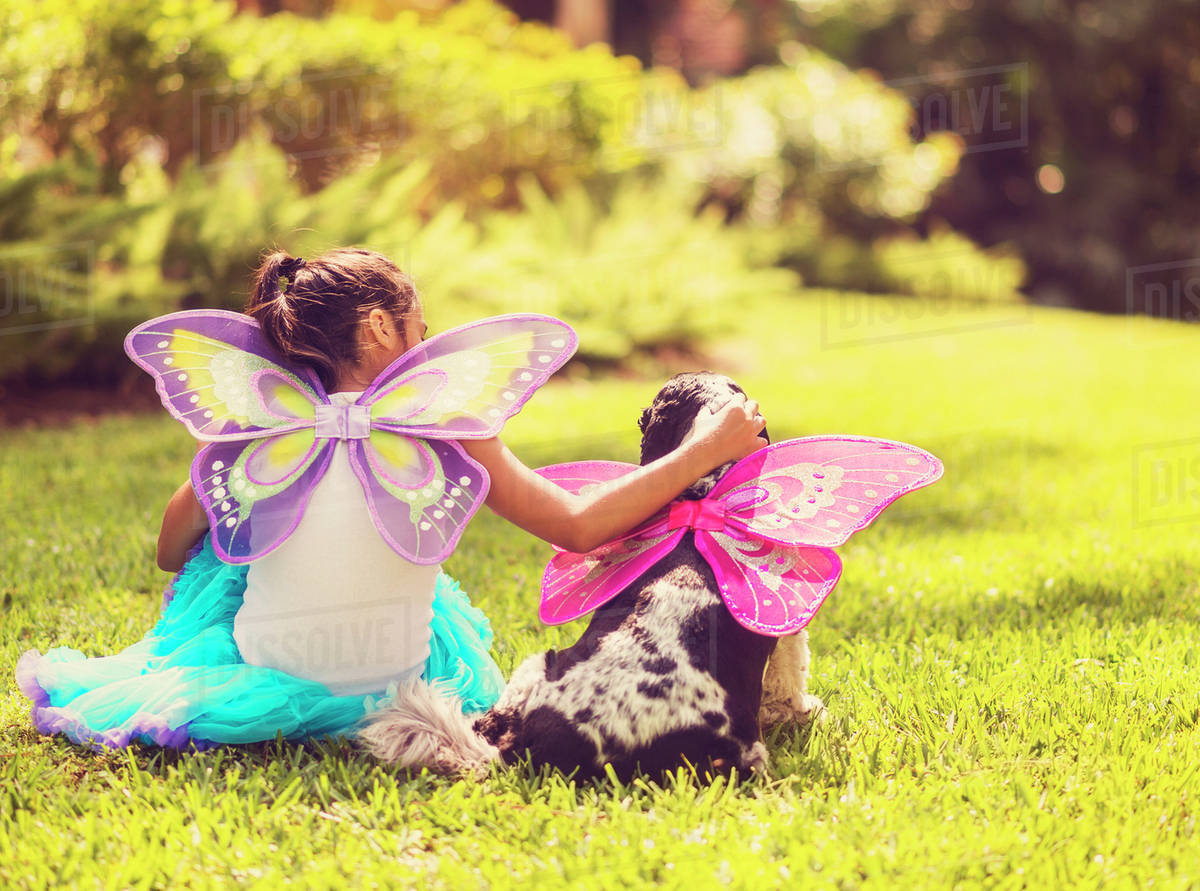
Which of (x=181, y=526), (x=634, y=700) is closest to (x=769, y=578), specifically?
(x=634, y=700)

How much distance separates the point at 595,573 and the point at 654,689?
431mm

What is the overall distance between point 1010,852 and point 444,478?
4.52 feet

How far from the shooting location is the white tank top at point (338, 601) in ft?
8.14

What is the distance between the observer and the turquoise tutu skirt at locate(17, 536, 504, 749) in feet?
8.22

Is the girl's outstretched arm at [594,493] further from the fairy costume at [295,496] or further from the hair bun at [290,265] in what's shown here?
the hair bun at [290,265]

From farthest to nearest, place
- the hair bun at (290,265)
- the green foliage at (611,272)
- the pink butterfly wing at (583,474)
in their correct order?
the green foliage at (611,272), the pink butterfly wing at (583,474), the hair bun at (290,265)

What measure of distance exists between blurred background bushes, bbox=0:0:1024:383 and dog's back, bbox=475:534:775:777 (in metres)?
3.19

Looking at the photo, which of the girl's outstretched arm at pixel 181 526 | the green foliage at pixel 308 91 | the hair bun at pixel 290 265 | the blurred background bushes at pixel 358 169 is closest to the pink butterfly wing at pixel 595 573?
the girl's outstretched arm at pixel 181 526

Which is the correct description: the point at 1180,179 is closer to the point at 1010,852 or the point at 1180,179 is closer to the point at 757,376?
the point at 757,376

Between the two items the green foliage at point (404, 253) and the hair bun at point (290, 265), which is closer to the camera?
the hair bun at point (290, 265)

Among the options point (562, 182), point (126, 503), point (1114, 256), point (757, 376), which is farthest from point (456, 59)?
point (1114, 256)

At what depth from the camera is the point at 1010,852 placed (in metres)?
2.20

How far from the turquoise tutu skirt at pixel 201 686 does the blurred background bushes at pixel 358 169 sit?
2779 millimetres

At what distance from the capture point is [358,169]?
7930mm
